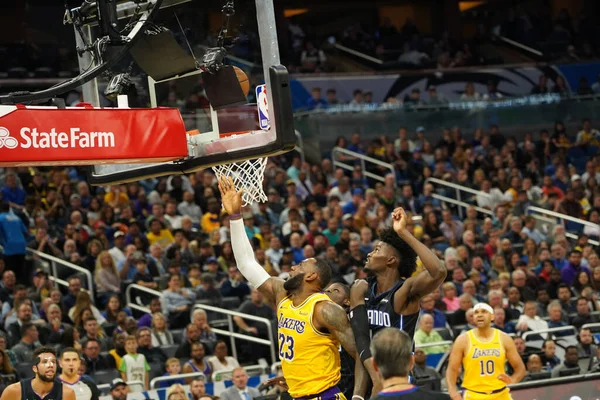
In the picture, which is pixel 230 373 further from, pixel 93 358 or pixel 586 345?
pixel 586 345

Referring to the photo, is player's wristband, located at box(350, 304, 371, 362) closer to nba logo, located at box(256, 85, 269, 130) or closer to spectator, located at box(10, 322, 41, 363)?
nba logo, located at box(256, 85, 269, 130)

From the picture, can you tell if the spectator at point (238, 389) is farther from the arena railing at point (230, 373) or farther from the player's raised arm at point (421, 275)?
the player's raised arm at point (421, 275)

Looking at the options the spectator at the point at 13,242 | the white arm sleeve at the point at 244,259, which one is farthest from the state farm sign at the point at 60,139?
the spectator at the point at 13,242

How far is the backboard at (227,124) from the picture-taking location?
24.9 feet

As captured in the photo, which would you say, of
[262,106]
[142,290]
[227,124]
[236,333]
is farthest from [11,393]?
[142,290]

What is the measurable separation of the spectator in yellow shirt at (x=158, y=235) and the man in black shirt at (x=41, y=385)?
6907 mm

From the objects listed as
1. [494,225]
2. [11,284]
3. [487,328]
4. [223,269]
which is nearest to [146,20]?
[487,328]

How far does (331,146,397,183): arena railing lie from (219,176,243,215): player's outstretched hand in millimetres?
12827

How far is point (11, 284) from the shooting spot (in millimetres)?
14164

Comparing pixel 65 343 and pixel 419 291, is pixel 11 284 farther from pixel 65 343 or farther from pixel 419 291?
pixel 419 291

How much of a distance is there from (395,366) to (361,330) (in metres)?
2.21

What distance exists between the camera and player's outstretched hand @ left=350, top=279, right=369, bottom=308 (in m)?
7.64

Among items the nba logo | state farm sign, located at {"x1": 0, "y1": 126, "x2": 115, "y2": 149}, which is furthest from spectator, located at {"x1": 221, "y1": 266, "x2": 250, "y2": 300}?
state farm sign, located at {"x1": 0, "y1": 126, "x2": 115, "y2": 149}

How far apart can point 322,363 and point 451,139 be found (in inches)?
598
